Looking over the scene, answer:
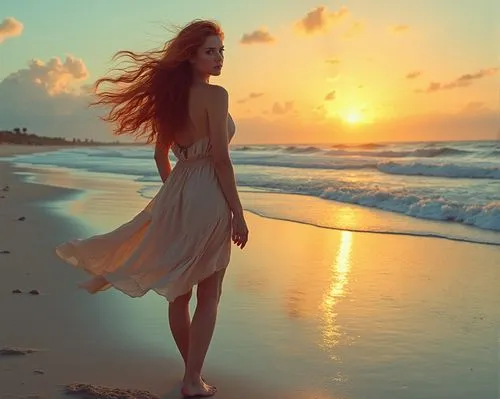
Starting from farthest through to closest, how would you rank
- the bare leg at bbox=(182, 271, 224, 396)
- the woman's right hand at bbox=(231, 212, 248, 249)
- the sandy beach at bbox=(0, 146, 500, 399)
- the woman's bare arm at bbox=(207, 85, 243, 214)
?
1. the sandy beach at bbox=(0, 146, 500, 399)
2. the bare leg at bbox=(182, 271, 224, 396)
3. the woman's right hand at bbox=(231, 212, 248, 249)
4. the woman's bare arm at bbox=(207, 85, 243, 214)

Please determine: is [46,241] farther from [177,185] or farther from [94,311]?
[177,185]

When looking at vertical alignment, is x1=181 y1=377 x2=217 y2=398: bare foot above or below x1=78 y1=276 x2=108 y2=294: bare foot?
below

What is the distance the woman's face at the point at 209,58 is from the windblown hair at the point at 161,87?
0.03 meters

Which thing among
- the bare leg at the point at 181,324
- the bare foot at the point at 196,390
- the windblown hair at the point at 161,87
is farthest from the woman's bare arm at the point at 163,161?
the bare foot at the point at 196,390

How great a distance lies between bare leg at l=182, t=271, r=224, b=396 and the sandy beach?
134 millimetres

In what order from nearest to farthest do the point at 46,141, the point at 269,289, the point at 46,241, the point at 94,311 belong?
the point at 94,311, the point at 269,289, the point at 46,241, the point at 46,141

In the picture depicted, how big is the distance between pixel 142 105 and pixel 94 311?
2.05m

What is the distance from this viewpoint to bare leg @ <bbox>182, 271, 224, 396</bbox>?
3.35 meters

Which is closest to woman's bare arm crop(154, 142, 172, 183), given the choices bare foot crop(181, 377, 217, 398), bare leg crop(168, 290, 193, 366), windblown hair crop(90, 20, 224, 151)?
windblown hair crop(90, 20, 224, 151)

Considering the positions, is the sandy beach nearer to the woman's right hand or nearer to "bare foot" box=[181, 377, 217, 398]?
"bare foot" box=[181, 377, 217, 398]

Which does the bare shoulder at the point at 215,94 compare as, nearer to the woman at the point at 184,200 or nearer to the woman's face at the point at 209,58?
the woman at the point at 184,200

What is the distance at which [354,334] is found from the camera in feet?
14.2

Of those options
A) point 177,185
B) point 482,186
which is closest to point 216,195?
point 177,185

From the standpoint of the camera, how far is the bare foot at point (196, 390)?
3.33 meters
